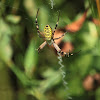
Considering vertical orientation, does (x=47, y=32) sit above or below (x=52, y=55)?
below

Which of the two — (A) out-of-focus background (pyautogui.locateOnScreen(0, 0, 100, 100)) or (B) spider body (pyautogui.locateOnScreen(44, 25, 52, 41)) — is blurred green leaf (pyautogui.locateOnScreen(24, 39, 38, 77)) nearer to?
(A) out-of-focus background (pyautogui.locateOnScreen(0, 0, 100, 100))

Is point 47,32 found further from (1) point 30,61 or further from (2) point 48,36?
(1) point 30,61

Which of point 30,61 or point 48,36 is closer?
point 48,36

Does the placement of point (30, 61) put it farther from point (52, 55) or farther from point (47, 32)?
point (47, 32)

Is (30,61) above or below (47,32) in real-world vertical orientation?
above

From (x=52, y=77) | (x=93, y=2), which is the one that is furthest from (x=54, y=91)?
(x=93, y=2)

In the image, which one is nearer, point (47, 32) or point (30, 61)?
point (47, 32)

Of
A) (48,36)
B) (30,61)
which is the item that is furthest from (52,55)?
(48,36)

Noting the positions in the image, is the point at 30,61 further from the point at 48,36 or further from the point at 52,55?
the point at 48,36

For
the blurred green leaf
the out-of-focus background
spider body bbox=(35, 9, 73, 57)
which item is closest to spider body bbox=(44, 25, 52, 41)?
spider body bbox=(35, 9, 73, 57)

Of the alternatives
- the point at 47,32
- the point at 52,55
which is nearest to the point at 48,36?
the point at 47,32

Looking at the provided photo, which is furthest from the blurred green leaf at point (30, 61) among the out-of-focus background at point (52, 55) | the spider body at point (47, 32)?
the spider body at point (47, 32)
